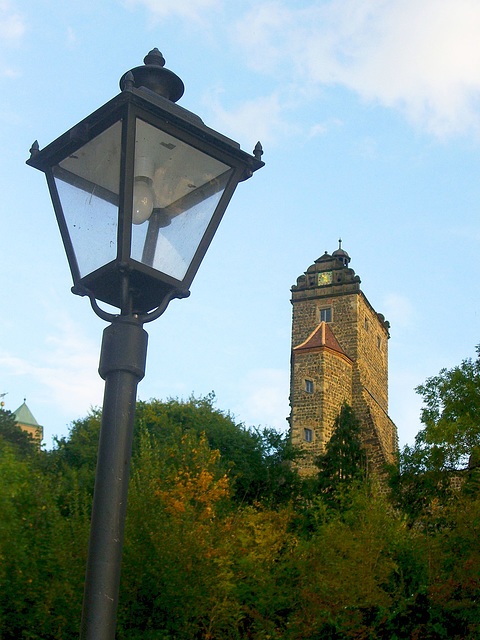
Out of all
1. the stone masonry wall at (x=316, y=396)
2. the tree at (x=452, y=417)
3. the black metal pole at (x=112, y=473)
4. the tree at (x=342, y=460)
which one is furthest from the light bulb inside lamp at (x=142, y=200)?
the stone masonry wall at (x=316, y=396)

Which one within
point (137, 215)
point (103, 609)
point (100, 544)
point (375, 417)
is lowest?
point (103, 609)

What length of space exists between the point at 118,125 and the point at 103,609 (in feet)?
7.30

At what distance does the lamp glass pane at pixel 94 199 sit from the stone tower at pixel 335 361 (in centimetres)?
4534

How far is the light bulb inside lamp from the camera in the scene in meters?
4.18

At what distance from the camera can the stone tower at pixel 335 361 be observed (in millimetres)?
52531

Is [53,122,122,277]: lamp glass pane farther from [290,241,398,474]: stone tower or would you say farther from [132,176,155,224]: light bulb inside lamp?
[290,241,398,474]: stone tower

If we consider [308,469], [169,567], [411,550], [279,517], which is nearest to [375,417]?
[308,469]

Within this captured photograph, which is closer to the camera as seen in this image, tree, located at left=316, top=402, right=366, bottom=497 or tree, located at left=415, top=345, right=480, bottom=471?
tree, located at left=415, top=345, right=480, bottom=471

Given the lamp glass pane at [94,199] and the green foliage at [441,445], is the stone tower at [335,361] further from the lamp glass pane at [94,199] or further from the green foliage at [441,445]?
the lamp glass pane at [94,199]

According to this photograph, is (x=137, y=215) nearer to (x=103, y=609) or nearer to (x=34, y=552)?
(x=103, y=609)

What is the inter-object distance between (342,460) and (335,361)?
14447 mm

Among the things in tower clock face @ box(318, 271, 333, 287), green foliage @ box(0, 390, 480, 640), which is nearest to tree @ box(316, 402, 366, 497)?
green foliage @ box(0, 390, 480, 640)

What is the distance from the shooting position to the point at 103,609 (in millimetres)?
3543

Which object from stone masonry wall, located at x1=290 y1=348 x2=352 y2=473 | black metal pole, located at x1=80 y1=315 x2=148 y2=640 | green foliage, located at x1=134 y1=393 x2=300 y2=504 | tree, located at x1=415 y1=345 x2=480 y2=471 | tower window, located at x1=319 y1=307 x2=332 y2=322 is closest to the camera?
black metal pole, located at x1=80 y1=315 x2=148 y2=640
